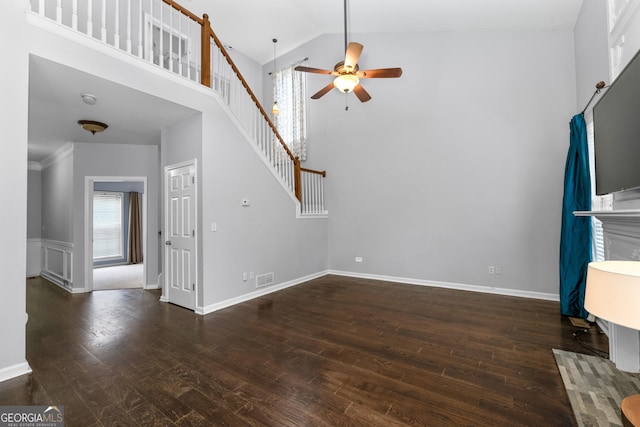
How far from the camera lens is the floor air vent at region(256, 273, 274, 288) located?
4.59 m

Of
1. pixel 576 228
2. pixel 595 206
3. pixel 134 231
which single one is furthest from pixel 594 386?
pixel 134 231

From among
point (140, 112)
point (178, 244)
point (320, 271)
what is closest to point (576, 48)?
point (320, 271)

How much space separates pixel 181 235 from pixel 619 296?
176 inches

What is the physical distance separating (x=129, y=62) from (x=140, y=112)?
0.97 meters

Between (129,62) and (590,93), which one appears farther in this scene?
(590,93)

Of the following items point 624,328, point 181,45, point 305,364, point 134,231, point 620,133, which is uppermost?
point 181,45

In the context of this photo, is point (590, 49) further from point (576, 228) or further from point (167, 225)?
point (167, 225)

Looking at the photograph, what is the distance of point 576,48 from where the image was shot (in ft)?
12.8

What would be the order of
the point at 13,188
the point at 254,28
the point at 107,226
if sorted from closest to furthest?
the point at 13,188
the point at 254,28
the point at 107,226

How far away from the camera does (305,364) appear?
245 centimetres

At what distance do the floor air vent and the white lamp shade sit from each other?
412 cm

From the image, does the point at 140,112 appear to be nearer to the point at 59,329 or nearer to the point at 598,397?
the point at 59,329

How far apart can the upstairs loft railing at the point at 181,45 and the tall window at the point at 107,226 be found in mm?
5506

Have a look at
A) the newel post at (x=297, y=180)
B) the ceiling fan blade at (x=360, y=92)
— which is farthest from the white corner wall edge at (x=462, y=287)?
the ceiling fan blade at (x=360, y=92)
